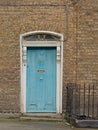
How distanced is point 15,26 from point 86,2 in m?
2.32

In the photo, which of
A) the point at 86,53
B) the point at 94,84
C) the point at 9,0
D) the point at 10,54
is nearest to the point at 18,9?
the point at 9,0

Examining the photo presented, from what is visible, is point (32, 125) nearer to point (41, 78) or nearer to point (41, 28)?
point (41, 78)

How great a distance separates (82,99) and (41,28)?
2542 mm

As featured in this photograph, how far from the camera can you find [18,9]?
12672 millimetres

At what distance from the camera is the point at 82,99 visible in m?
12.5

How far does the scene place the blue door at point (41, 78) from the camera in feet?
42.3

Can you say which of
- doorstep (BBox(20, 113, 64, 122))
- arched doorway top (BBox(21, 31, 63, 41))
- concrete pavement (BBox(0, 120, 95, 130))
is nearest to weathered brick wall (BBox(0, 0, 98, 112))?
arched doorway top (BBox(21, 31, 63, 41))

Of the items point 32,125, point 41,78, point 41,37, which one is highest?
point 41,37

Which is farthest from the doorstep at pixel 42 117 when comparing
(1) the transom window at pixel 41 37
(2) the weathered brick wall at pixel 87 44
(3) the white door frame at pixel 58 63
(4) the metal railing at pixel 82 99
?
(1) the transom window at pixel 41 37

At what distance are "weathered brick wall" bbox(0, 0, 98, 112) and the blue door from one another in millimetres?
425

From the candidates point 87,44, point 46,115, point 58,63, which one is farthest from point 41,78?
point 87,44

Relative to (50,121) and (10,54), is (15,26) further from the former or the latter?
(50,121)

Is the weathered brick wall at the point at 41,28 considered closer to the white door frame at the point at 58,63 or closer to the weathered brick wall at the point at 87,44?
the weathered brick wall at the point at 87,44

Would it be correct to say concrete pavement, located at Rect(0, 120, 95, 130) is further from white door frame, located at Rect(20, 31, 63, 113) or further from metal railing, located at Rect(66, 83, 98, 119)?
white door frame, located at Rect(20, 31, 63, 113)
